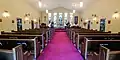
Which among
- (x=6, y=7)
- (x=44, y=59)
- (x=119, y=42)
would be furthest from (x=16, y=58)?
(x=6, y=7)

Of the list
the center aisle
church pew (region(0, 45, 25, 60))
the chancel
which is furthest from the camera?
the center aisle

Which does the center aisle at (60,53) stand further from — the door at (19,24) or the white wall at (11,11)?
the door at (19,24)

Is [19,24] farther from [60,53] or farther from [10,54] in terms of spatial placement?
[10,54]

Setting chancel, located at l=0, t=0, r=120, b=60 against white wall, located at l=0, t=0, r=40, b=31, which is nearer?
chancel, located at l=0, t=0, r=120, b=60

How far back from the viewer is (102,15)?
429 inches

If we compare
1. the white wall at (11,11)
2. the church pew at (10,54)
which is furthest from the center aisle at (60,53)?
the white wall at (11,11)

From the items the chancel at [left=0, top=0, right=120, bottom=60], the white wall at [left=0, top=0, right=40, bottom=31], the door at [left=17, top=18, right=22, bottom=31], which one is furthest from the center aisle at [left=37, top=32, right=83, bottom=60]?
the door at [left=17, top=18, right=22, bottom=31]

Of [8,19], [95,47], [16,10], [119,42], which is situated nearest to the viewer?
[119,42]

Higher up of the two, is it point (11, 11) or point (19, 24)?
point (11, 11)

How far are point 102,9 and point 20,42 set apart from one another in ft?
26.7

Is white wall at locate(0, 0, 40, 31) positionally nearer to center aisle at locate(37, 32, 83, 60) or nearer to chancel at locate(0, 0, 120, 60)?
chancel at locate(0, 0, 120, 60)

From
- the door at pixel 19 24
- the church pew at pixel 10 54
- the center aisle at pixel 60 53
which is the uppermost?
the door at pixel 19 24

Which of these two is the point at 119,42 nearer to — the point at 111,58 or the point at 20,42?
the point at 111,58

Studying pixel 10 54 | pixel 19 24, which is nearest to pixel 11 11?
pixel 19 24
